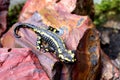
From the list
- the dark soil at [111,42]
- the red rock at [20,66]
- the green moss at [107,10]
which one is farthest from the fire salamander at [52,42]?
the green moss at [107,10]

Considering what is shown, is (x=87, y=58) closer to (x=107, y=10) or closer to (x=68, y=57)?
(x=68, y=57)

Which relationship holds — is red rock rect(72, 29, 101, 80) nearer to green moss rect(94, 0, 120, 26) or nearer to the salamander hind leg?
the salamander hind leg

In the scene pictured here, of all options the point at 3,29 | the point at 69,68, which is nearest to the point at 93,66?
the point at 69,68

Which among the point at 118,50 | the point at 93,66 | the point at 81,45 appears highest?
the point at 81,45

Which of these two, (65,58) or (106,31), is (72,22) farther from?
(106,31)

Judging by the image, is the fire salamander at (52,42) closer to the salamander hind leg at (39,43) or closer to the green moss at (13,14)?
the salamander hind leg at (39,43)

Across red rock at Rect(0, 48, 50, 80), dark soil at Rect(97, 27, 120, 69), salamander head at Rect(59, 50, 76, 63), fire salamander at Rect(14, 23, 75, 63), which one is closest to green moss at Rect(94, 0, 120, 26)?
dark soil at Rect(97, 27, 120, 69)
